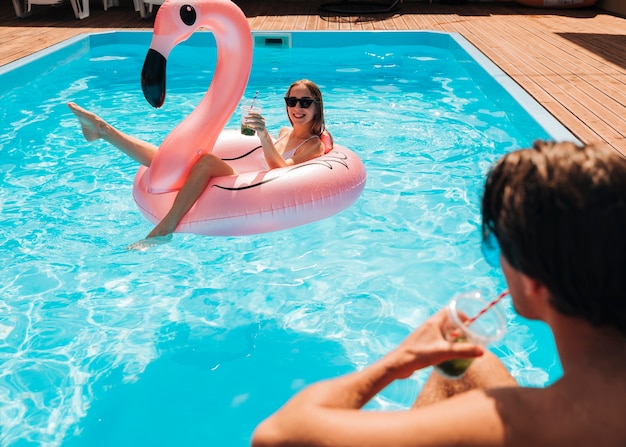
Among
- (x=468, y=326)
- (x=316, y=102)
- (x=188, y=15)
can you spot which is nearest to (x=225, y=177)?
(x=316, y=102)

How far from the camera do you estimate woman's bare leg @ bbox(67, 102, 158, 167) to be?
3.42 meters

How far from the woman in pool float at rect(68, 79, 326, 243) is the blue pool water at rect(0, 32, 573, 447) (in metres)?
0.41

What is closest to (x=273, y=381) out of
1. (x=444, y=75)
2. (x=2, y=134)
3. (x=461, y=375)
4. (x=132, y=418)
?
(x=132, y=418)

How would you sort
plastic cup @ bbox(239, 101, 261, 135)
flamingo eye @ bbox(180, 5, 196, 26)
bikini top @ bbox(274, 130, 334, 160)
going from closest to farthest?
plastic cup @ bbox(239, 101, 261, 135) < flamingo eye @ bbox(180, 5, 196, 26) < bikini top @ bbox(274, 130, 334, 160)

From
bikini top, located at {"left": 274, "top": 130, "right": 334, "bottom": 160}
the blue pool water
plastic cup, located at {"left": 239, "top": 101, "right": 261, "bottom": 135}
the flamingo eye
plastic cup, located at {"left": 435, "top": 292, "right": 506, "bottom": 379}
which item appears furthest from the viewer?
bikini top, located at {"left": 274, "top": 130, "right": 334, "bottom": 160}

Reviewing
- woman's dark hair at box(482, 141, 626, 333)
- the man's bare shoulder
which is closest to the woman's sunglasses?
woman's dark hair at box(482, 141, 626, 333)

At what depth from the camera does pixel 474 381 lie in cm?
147

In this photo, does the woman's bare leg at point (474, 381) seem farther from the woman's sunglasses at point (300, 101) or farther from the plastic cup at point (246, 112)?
the woman's sunglasses at point (300, 101)

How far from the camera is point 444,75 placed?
23.8ft

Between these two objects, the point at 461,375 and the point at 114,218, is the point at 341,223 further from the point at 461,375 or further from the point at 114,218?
the point at 461,375

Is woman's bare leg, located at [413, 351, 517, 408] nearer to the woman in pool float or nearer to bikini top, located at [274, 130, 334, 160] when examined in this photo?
the woman in pool float

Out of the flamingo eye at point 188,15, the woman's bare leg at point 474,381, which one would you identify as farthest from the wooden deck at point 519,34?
the woman's bare leg at point 474,381

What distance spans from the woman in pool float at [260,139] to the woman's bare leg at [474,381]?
6.43ft

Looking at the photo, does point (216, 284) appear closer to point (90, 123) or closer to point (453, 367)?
point (90, 123)
